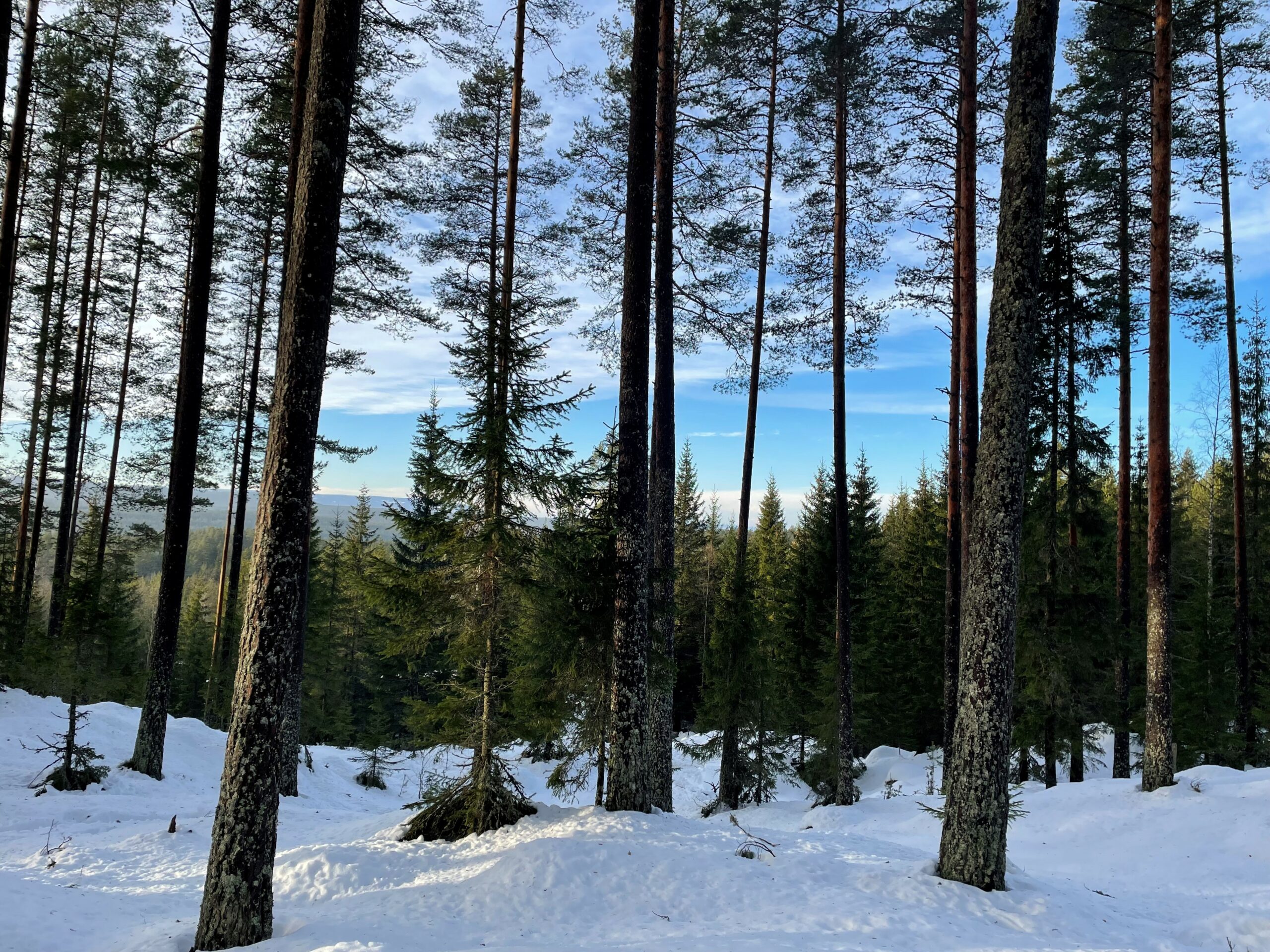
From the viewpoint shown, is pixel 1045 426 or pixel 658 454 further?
pixel 1045 426

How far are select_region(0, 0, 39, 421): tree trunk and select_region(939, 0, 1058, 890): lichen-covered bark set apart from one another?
1182cm

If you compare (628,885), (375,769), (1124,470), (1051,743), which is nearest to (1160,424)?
(1124,470)

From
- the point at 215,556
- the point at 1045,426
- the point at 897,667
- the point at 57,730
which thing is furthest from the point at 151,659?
the point at 215,556

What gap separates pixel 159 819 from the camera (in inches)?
343

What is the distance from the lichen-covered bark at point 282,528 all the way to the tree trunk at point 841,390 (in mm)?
9294

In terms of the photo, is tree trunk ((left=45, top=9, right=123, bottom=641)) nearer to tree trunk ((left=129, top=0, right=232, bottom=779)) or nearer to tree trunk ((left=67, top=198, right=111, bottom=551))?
tree trunk ((left=67, top=198, right=111, bottom=551))

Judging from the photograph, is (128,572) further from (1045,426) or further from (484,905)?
(1045,426)

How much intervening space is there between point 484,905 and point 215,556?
175 meters

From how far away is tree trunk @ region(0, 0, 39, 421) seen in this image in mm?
8562

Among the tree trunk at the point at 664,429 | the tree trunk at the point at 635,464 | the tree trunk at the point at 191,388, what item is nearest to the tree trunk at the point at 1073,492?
the tree trunk at the point at 664,429

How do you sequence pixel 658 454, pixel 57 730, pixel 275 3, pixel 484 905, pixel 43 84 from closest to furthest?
pixel 484 905 < pixel 43 84 < pixel 658 454 < pixel 275 3 < pixel 57 730

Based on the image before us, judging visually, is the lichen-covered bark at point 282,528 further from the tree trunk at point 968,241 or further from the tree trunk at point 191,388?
the tree trunk at point 968,241

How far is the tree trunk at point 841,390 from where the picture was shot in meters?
12.2

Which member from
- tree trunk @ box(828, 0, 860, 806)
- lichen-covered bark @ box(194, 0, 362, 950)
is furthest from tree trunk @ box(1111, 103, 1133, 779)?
lichen-covered bark @ box(194, 0, 362, 950)
